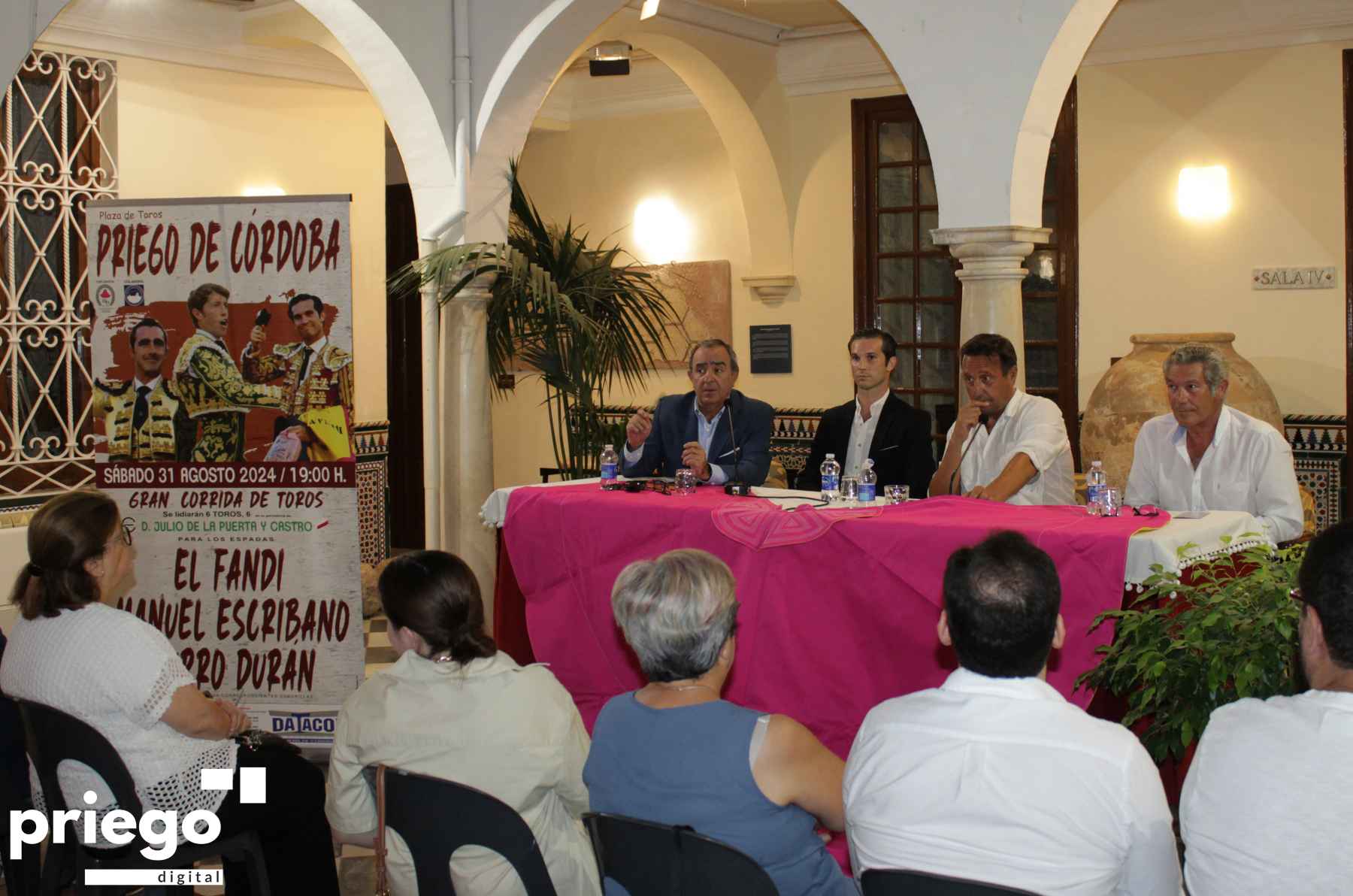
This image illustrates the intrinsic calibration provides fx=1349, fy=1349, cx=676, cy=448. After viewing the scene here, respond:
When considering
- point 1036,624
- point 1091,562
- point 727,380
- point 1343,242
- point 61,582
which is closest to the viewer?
point 1036,624

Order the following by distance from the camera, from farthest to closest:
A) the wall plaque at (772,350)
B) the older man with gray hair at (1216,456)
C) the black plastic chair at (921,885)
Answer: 1. the wall plaque at (772,350)
2. the older man with gray hair at (1216,456)
3. the black plastic chair at (921,885)

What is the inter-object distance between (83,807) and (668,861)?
167cm

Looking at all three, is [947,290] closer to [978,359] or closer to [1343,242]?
[1343,242]

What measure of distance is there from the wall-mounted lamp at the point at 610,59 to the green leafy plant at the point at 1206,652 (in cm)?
645

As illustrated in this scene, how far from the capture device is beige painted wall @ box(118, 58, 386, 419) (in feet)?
25.8

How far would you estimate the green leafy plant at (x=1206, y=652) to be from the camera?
2807 mm

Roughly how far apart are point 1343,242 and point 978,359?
433 cm

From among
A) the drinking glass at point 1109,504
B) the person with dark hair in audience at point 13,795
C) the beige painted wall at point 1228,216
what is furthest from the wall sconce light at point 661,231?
the person with dark hair in audience at point 13,795

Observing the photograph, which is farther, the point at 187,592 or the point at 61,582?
the point at 187,592

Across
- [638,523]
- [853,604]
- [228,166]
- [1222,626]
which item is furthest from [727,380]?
[228,166]

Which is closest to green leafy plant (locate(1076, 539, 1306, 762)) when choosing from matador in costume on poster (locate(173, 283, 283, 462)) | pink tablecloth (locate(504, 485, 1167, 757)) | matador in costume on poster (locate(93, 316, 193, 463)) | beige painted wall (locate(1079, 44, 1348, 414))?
pink tablecloth (locate(504, 485, 1167, 757))

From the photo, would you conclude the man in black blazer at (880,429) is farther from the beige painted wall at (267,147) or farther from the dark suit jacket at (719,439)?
the beige painted wall at (267,147)

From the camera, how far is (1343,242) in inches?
318

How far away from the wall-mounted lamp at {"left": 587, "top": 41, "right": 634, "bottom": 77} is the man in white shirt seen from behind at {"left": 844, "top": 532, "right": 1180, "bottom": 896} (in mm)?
7190
